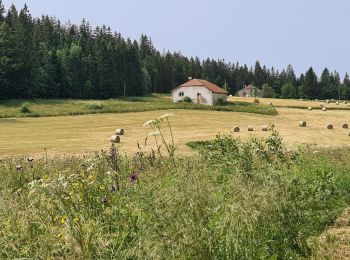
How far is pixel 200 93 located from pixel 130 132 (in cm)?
4097

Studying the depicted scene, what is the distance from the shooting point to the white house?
245ft

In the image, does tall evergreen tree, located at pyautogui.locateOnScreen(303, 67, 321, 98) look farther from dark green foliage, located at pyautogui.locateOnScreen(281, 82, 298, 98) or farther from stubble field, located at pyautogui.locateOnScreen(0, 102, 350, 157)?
stubble field, located at pyautogui.locateOnScreen(0, 102, 350, 157)

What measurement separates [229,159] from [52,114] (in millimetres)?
48802

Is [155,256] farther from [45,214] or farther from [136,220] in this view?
[45,214]

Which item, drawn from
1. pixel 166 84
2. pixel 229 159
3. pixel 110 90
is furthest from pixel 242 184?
pixel 166 84

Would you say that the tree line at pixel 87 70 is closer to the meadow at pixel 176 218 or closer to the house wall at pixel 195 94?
the house wall at pixel 195 94

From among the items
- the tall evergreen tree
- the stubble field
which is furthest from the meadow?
the tall evergreen tree

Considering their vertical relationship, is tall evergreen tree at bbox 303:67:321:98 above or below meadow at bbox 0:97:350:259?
above

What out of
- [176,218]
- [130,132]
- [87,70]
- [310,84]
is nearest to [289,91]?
[310,84]

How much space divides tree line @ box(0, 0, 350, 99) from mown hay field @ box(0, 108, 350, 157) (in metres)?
33.9

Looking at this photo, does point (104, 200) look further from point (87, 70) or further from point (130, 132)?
point (87, 70)

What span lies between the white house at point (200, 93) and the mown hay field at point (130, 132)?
19.0 m

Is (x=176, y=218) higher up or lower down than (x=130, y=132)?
higher up

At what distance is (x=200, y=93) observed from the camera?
75812 mm
